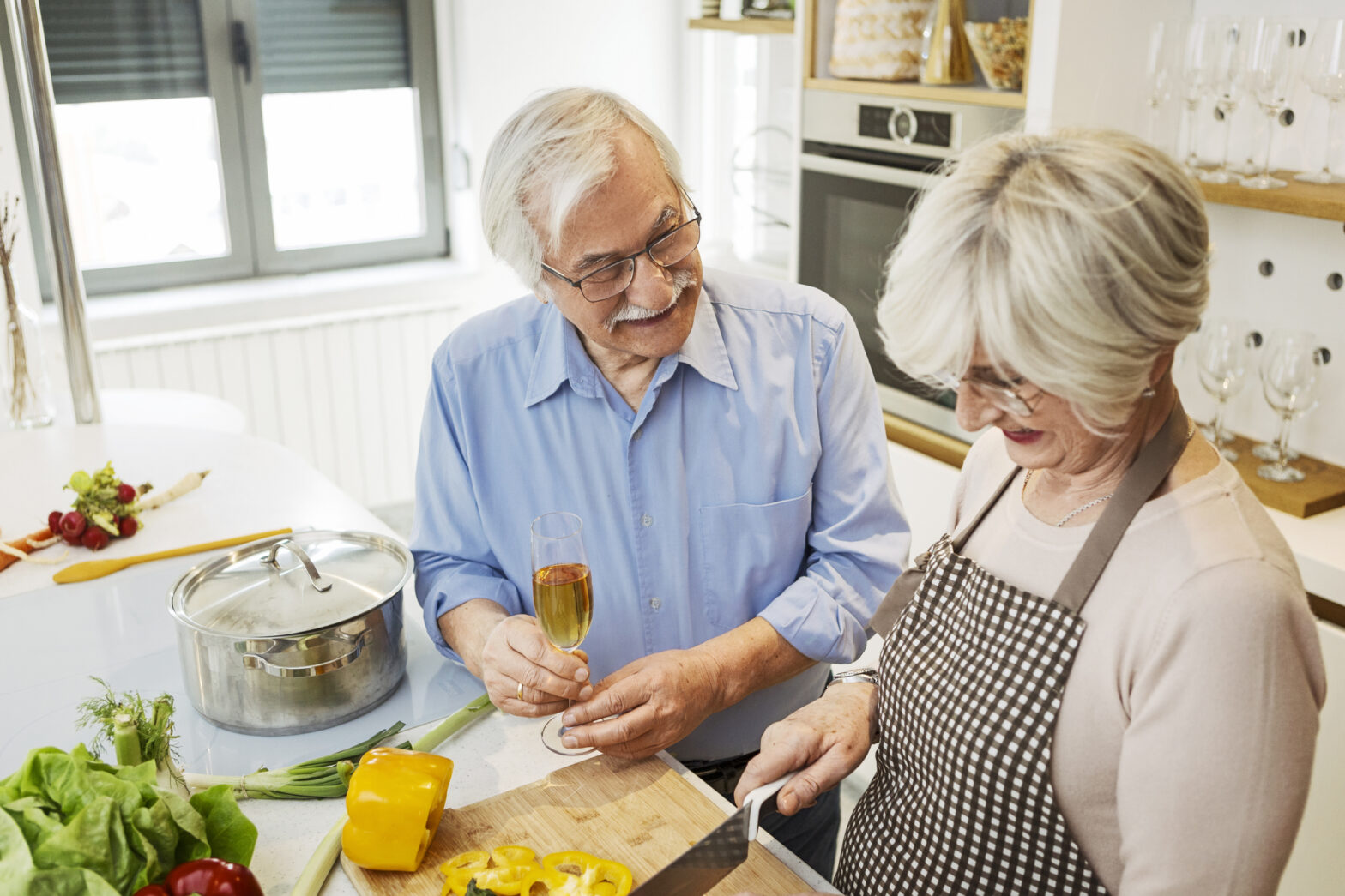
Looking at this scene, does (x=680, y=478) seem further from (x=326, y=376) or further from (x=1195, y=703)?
(x=326, y=376)

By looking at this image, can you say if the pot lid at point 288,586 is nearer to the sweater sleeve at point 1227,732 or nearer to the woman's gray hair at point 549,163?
the woman's gray hair at point 549,163

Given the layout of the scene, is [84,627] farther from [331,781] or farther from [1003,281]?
[1003,281]

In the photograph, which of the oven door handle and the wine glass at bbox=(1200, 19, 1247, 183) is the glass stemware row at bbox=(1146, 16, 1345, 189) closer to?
the wine glass at bbox=(1200, 19, 1247, 183)

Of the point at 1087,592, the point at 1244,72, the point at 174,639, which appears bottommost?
the point at 174,639

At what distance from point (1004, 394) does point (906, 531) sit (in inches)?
23.1

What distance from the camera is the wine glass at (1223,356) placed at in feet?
7.00

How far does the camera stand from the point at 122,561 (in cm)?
181

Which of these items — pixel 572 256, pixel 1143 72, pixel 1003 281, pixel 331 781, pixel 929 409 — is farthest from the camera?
pixel 929 409

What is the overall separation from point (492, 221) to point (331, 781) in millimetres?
695

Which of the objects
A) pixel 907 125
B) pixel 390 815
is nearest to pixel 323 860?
pixel 390 815

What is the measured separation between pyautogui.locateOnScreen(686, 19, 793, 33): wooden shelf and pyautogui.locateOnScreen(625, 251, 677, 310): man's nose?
5.62 ft

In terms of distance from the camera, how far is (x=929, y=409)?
265cm

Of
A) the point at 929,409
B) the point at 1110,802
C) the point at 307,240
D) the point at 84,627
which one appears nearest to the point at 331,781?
the point at 84,627

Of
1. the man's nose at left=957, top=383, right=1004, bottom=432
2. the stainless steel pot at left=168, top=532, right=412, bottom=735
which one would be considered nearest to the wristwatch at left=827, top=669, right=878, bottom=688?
the man's nose at left=957, top=383, right=1004, bottom=432
